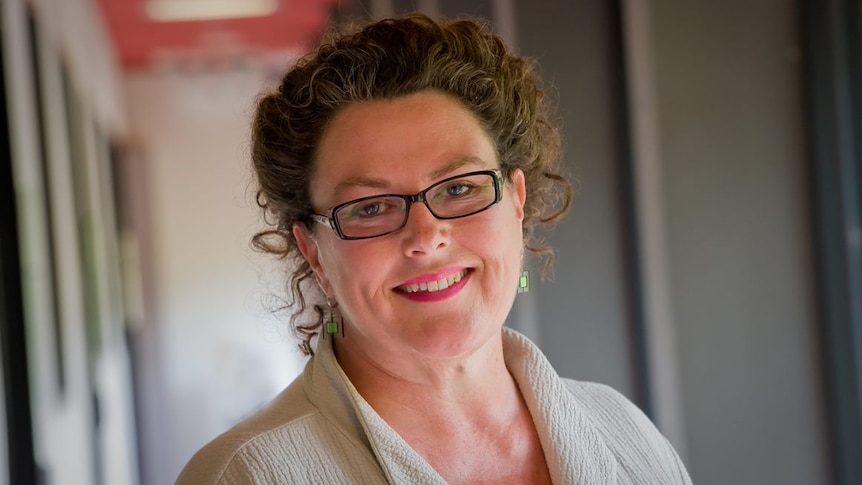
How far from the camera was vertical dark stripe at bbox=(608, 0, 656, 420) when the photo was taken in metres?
3.31

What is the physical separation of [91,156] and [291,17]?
2.43 meters

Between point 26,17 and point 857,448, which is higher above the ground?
point 26,17

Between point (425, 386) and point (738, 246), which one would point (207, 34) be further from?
point (425, 386)

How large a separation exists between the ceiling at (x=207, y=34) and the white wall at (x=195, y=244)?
242mm

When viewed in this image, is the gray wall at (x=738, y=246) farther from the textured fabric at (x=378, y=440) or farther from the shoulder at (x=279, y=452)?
the shoulder at (x=279, y=452)

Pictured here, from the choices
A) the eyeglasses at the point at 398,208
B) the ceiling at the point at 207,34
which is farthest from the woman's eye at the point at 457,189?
the ceiling at the point at 207,34

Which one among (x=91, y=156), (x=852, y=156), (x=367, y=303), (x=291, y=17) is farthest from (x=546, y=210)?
(x=291, y=17)

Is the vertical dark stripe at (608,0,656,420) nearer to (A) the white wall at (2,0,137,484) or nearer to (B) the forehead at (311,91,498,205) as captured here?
(A) the white wall at (2,0,137,484)

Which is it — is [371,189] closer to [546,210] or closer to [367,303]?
[367,303]

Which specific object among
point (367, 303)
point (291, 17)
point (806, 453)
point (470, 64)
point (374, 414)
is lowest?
point (806, 453)

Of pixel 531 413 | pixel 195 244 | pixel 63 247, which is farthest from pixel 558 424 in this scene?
pixel 195 244

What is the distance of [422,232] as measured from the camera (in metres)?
1.27

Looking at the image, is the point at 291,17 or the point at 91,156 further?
the point at 291,17

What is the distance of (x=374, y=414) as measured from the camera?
4.21ft
